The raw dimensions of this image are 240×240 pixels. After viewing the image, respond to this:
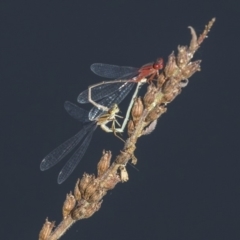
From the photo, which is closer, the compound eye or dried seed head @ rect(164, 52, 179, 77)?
dried seed head @ rect(164, 52, 179, 77)

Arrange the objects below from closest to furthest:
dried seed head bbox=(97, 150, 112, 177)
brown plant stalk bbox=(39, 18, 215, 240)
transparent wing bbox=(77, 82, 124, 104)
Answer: brown plant stalk bbox=(39, 18, 215, 240)
dried seed head bbox=(97, 150, 112, 177)
transparent wing bbox=(77, 82, 124, 104)

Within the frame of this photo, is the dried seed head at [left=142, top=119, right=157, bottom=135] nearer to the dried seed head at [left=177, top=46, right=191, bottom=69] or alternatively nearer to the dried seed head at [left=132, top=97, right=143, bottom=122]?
the dried seed head at [left=132, top=97, right=143, bottom=122]

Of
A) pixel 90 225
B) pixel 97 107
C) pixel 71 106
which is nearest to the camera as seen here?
pixel 97 107

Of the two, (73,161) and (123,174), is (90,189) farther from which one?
(73,161)

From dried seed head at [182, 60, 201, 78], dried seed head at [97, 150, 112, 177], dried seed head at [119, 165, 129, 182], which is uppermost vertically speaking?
dried seed head at [182, 60, 201, 78]

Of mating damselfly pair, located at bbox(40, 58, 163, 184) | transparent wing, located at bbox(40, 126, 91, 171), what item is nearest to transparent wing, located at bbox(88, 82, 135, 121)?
mating damselfly pair, located at bbox(40, 58, 163, 184)

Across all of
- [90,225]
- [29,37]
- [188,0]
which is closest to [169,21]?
[188,0]

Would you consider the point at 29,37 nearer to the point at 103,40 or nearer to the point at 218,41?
the point at 103,40
